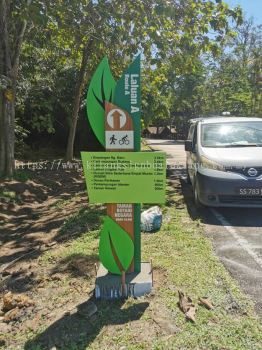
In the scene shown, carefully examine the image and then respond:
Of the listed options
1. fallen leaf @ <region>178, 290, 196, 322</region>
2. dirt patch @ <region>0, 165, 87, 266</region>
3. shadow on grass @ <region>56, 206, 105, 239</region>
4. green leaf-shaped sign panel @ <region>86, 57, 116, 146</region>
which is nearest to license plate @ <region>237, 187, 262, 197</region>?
shadow on grass @ <region>56, 206, 105, 239</region>

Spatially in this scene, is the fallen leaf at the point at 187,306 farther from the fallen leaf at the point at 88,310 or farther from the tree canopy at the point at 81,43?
the tree canopy at the point at 81,43

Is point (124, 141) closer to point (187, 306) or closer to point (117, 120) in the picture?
point (117, 120)

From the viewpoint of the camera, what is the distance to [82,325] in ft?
12.0

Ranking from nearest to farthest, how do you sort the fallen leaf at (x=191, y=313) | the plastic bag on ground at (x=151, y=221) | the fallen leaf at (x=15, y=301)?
the fallen leaf at (x=191, y=313) < the fallen leaf at (x=15, y=301) < the plastic bag on ground at (x=151, y=221)

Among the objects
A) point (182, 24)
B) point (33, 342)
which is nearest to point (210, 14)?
point (182, 24)

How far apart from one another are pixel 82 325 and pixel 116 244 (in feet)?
2.63

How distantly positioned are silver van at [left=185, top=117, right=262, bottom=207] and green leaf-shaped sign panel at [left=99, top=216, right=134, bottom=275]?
3.25 m

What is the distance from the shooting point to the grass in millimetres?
3381

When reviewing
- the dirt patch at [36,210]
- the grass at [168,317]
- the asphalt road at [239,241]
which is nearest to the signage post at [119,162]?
the grass at [168,317]

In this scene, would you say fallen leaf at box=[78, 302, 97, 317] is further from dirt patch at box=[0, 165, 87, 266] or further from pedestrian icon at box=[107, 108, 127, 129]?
dirt patch at box=[0, 165, 87, 266]

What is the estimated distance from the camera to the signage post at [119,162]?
387cm

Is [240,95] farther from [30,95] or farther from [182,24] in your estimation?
[182,24]

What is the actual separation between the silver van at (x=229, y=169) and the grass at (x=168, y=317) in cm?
175

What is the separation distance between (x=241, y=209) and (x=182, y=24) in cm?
435
